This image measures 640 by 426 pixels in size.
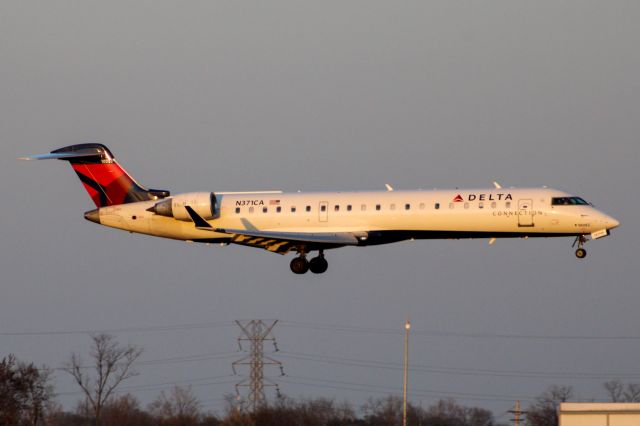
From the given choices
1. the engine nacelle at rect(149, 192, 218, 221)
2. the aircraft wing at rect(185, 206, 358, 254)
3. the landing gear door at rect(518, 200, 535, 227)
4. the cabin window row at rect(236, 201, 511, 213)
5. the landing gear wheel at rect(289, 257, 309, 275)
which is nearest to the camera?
the landing gear door at rect(518, 200, 535, 227)

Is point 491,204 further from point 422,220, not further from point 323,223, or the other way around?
point 323,223

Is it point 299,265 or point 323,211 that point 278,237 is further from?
point 299,265

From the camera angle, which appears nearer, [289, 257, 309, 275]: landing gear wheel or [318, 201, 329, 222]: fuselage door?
[318, 201, 329, 222]: fuselage door

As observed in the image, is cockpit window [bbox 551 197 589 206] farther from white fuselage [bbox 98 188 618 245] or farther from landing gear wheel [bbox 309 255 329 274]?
landing gear wheel [bbox 309 255 329 274]

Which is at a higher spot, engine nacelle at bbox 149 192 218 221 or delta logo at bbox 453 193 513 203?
engine nacelle at bbox 149 192 218 221

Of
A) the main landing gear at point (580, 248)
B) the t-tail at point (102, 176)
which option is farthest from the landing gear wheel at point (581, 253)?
the t-tail at point (102, 176)

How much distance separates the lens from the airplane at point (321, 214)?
175ft

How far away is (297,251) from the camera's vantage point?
56906 millimetres

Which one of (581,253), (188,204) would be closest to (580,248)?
(581,253)

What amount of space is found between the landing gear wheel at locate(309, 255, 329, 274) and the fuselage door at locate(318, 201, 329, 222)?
89.3 inches

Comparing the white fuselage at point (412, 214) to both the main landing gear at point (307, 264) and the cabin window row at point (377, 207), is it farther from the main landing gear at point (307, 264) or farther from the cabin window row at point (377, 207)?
the main landing gear at point (307, 264)

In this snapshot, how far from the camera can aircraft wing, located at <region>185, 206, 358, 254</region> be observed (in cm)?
5450

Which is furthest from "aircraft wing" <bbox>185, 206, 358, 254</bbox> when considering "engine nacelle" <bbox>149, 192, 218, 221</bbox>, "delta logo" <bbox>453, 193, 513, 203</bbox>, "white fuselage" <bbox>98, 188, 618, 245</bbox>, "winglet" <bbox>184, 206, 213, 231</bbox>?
"delta logo" <bbox>453, 193, 513, 203</bbox>

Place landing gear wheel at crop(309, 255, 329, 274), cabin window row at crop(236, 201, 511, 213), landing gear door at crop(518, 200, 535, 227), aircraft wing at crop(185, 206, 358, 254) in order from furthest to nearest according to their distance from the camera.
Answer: landing gear wheel at crop(309, 255, 329, 274) < aircraft wing at crop(185, 206, 358, 254) < cabin window row at crop(236, 201, 511, 213) < landing gear door at crop(518, 200, 535, 227)
